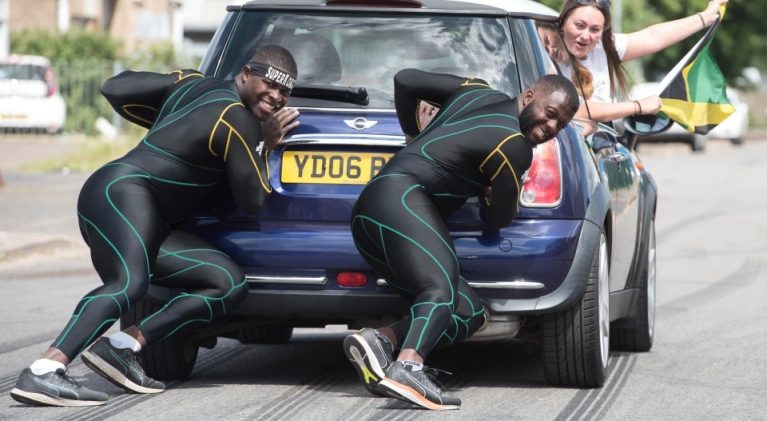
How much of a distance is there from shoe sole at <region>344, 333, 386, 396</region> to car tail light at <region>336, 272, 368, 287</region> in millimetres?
298

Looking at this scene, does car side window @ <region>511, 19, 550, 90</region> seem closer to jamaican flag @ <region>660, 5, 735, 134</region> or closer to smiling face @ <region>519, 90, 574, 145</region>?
smiling face @ <region>519, 90, 574, 145</region>

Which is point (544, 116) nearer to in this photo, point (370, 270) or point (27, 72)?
point (370, 270)

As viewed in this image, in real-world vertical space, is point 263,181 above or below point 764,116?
above

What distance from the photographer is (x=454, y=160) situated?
20.0 feet

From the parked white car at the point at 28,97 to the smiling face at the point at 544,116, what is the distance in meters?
23.7

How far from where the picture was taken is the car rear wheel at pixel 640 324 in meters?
7.77

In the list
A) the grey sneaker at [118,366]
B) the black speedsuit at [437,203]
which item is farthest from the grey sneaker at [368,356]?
the grey sneaker at [118,366]

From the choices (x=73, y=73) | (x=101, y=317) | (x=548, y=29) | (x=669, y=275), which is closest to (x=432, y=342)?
(x=101, y=317)

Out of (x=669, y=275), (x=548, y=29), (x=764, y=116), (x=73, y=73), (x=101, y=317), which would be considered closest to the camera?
(x=101, y=317)

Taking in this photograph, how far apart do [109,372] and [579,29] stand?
287cm

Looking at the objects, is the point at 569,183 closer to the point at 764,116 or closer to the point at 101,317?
the point at 101,317

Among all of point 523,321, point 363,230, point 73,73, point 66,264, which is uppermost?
point 363,230

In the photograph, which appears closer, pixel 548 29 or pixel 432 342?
pixel 432 342

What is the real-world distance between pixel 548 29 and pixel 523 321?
4.90ft
